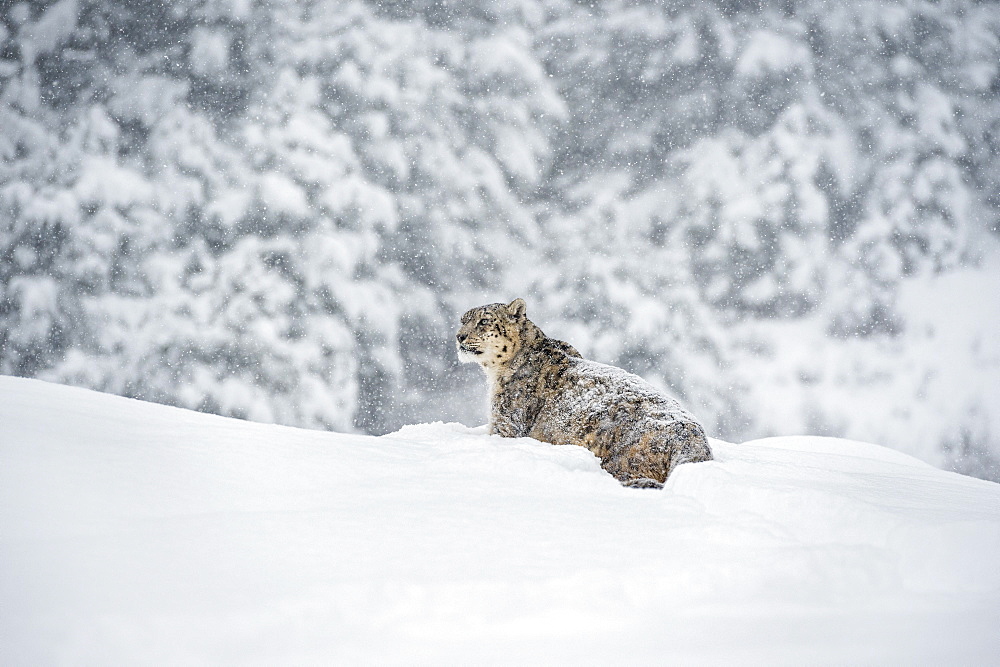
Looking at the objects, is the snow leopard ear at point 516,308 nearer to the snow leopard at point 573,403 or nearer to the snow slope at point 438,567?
the snow leopard at point 573,403

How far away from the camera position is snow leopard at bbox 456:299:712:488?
4207mm

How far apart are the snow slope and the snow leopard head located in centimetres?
323

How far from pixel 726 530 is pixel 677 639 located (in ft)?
2.48

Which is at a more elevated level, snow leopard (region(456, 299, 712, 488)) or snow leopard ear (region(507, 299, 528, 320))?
snow leopard ear (region(507, 299, 528, 320))

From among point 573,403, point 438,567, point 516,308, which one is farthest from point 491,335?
point 438,567

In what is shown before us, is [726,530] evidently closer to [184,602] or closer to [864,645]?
[864,645]

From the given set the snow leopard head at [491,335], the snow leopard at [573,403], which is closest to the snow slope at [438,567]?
the snow leopard at [573,403]

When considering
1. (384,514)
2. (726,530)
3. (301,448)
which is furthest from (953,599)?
(301,448)

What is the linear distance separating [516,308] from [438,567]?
469 centimetres

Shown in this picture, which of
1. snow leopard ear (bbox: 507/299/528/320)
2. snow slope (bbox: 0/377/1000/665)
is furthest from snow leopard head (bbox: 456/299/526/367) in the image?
snow slope (bbox: 0/377/1000/665)

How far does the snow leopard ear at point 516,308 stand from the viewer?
6457 mm

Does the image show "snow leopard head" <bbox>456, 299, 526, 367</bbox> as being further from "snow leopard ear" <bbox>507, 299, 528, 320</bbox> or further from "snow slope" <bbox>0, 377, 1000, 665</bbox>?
"snow slope" <bbox>0, 377, 1000, 665</bbox>

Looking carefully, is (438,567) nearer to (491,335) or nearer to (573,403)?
(573,403)

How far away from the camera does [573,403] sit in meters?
5.06
